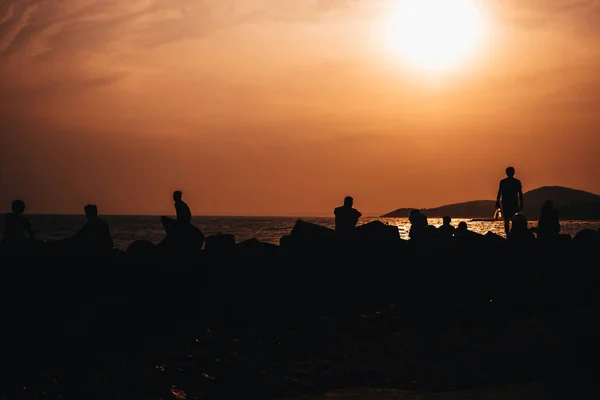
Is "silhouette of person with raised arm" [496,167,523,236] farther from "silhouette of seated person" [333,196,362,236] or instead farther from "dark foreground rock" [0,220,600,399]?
"silhouette of seated person" [333,196,362,236]

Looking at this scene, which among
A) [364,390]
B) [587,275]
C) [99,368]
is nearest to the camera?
[364,390]

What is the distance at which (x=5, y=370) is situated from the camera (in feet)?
32.0

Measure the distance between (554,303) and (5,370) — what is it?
10748mm

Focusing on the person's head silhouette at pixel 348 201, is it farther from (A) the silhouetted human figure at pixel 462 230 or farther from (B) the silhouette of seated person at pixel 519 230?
(B) the silhouette of seated person at pixel 519 230

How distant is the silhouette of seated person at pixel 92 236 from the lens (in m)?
14.9

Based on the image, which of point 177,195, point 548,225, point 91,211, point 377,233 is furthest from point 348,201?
point 91,211

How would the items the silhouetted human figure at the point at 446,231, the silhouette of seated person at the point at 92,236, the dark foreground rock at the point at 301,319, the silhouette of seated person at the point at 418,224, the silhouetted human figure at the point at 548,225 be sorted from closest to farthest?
1. the dark foreground rock at the point at 301,319
2. the silhouette of seated person at the point at 92,236
3. the silhouette of seated person at the point at 418,224
4. the silhouetted human figure at the point at 548,225
5. the silhouetted human figure at the point at 446,231

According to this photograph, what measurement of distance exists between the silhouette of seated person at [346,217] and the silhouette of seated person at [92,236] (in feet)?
20.0

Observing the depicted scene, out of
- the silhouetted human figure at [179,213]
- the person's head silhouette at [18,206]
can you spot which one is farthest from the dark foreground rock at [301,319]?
the person's head silhouette at [18,206]

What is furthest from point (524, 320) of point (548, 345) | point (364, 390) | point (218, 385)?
point (218, 385)

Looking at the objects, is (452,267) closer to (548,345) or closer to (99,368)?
(548,345)

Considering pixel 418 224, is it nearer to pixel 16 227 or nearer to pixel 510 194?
pixel 510 194

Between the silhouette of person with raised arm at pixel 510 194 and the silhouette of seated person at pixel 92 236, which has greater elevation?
the silhouette of person with raised arm at pixel 510 194

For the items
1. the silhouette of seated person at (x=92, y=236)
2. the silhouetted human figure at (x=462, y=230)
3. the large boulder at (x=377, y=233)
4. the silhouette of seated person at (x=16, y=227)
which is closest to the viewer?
the silhouette of seated person at (x=92, y=236)
